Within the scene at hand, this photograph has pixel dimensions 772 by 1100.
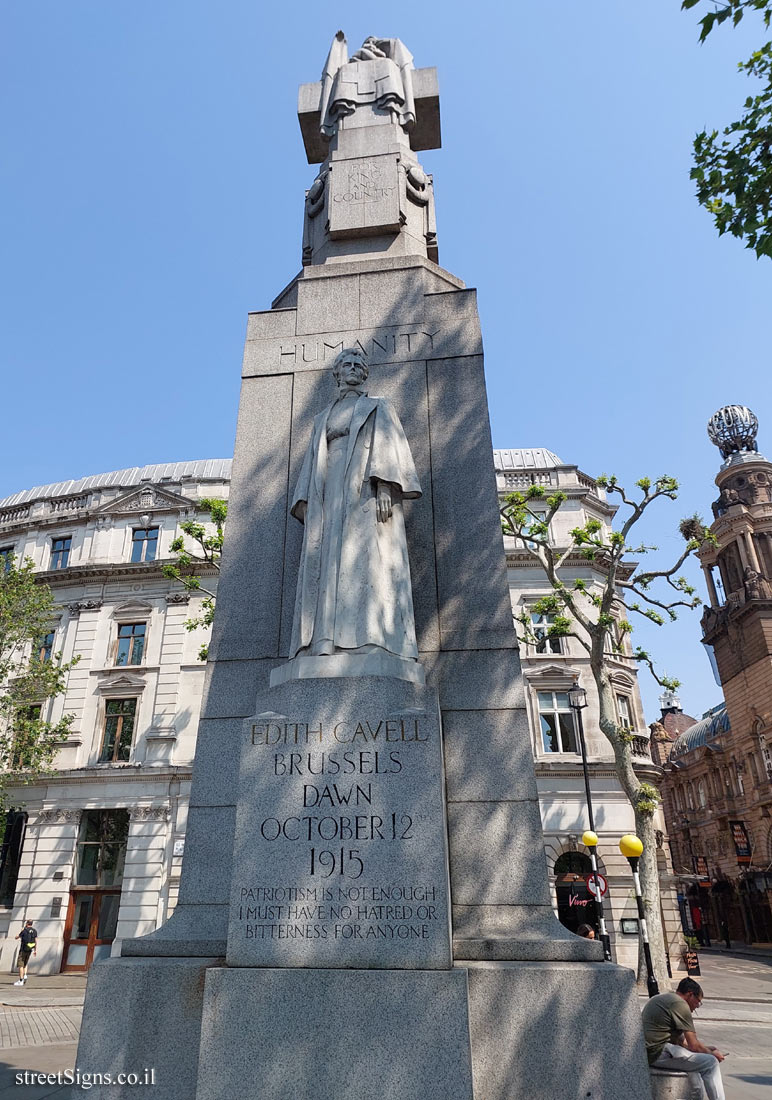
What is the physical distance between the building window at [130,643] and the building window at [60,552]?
4.95 m

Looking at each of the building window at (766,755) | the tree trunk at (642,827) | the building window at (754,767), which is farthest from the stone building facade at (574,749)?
the building window at (754,767)

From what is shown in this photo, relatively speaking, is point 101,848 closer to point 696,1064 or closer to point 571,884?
point 571,884

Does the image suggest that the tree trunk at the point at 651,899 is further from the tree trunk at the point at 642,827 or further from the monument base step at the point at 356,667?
the monument base step at the point at 356,667

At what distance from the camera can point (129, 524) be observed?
1373 inches

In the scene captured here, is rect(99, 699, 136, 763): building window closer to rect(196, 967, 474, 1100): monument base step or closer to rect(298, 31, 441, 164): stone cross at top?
rect(298, 31, 441, 164): stone cross at top

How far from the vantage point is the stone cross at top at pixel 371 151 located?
943 centimetres

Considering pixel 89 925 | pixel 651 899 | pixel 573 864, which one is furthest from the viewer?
pixel 573 864

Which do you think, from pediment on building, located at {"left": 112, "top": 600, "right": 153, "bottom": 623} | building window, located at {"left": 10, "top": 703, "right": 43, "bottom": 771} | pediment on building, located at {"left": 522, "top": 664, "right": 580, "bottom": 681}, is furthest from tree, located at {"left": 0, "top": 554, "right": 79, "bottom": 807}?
pediment on building, located at {"left": 522, "top": 664, "right": 580, "bottom": 681}

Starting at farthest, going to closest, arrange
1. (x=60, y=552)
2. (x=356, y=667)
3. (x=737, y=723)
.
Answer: (x=737, y=723) → (x=60, y=552) → (x=356, y=667)

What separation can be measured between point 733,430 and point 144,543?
214ft

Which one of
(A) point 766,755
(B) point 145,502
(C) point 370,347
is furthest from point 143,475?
(A) point 766,755

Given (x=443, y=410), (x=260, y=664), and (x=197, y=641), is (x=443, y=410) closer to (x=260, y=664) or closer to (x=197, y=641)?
(x=260, y=664)

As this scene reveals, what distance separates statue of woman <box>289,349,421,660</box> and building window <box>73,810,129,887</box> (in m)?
27.1

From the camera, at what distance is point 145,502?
3522 centimetres
